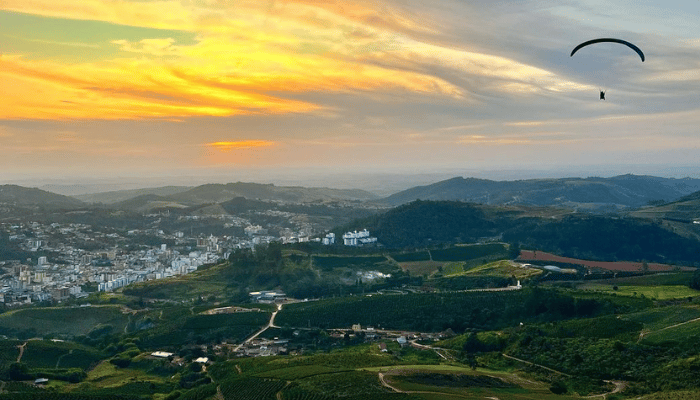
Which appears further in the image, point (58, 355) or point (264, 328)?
point (264, 328)

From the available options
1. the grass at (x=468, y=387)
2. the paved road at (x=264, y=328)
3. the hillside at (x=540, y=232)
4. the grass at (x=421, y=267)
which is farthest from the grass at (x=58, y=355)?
the hillside at (x=540, y=232)

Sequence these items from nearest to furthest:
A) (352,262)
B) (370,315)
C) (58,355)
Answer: (58,355) → (370,315) → (352,262)

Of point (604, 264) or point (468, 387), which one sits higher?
point (604, 264)

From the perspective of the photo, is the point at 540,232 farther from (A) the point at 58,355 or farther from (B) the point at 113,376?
(B) the point at 113,376

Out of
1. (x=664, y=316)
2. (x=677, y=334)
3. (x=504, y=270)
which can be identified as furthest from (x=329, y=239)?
(x=677, y=334)

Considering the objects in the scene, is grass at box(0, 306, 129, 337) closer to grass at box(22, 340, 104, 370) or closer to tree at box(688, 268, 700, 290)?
grass at box(22, 340, 104, 370)

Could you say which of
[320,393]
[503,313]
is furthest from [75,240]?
[320,393]

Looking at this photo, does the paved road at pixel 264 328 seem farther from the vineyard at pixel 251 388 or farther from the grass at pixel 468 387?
the grass at pixel 468 387

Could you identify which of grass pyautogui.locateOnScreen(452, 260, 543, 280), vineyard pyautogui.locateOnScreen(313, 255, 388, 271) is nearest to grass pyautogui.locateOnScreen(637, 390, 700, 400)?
grass pyautogui.locateOnScreen(452, 260, 543, 280)

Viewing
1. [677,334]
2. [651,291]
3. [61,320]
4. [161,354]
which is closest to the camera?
[677,334]

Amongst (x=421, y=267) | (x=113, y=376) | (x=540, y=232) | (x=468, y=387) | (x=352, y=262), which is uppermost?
(x=540, y=232)
